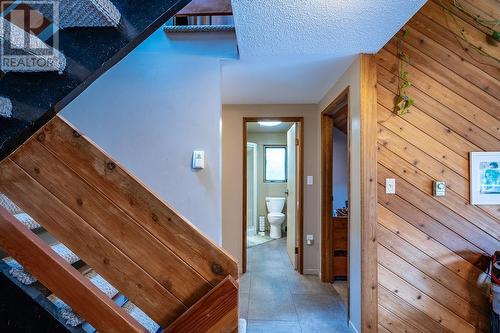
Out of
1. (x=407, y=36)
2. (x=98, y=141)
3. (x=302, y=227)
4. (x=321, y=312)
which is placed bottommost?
(x=321, y=312)

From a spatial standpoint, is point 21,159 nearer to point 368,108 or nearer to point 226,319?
point 226,319

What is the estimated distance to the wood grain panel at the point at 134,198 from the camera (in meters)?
1.10

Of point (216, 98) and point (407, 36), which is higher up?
point (407, 36)

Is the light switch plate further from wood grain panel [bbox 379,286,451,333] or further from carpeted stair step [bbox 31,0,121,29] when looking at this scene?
carpeted stair step [bbox 31,0,121,29]

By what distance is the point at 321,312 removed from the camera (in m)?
2.49

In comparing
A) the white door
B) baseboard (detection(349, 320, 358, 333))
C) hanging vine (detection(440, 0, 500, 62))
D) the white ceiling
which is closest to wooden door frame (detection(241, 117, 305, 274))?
the white door

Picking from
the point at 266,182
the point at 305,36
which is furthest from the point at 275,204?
the point at 305,36

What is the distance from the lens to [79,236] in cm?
109

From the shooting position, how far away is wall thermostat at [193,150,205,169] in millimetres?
2012

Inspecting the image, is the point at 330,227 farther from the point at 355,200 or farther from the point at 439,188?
the point at 439,188

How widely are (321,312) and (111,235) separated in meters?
2.16

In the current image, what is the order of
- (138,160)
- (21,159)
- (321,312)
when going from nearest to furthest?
(21,159), (138,160), (321,312)

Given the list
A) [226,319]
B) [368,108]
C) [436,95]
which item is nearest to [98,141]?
[226,319]

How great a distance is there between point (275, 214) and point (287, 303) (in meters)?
2.57
